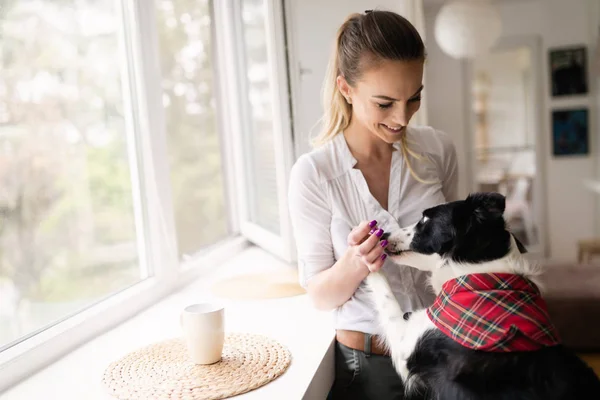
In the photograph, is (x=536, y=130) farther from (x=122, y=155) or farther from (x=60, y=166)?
(x=60, y=166)

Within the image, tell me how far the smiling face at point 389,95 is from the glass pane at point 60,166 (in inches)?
33.7

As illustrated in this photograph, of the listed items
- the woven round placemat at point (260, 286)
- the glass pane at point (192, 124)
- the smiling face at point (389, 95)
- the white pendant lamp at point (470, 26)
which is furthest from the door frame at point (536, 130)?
the smiling face at point (389, 95)

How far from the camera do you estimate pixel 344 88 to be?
141cm

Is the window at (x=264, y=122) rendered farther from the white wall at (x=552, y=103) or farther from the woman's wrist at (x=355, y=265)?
the white wall at (x=552, y=103)

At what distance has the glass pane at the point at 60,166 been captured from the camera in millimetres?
1429

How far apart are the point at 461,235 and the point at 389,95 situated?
0.35m

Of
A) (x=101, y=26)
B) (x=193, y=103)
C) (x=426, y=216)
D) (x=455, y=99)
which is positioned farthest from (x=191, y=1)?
(x=455, y=99)

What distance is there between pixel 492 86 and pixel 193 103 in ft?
15.5

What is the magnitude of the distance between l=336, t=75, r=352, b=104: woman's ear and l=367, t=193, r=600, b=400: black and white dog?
0.36 metres

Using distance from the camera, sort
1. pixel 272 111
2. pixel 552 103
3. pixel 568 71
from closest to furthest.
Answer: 1. pixel 272 111
2. pixel 568 71
3. pixel 552 103

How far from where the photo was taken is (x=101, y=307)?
5.06 ft

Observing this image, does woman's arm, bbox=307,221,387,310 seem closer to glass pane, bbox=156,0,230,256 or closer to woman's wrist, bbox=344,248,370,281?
woman's wrist, bbox=344,248,370,281

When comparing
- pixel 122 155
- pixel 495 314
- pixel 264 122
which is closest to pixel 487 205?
pixel 495 314

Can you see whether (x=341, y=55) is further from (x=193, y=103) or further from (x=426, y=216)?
(x=193, y=103)
